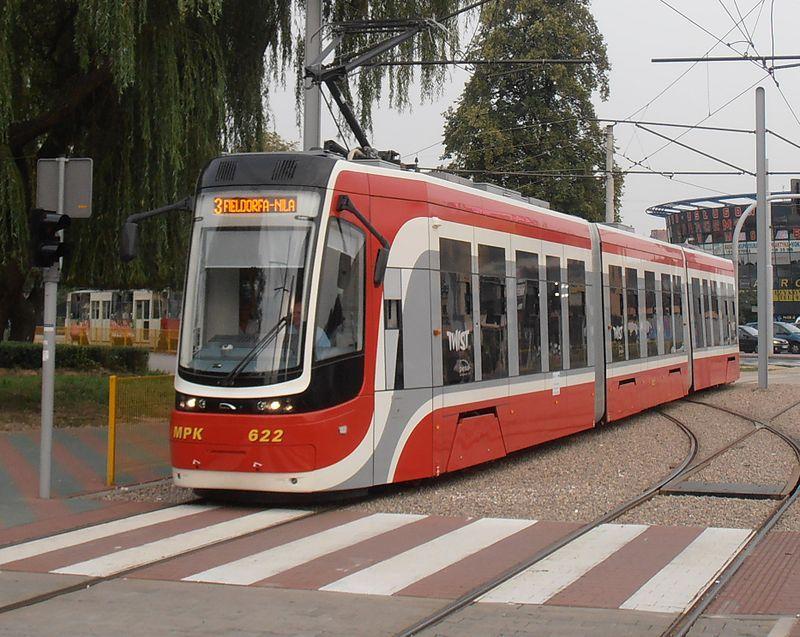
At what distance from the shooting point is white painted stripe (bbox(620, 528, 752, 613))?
22.9 ft

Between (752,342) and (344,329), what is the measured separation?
5051cm

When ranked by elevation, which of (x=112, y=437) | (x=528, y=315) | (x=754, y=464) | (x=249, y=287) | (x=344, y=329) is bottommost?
(x=754, y=464)

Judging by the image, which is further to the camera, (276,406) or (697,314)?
(697,314)

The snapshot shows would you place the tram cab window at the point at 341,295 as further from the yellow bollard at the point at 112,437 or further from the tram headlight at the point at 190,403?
the yellow bollard at the point at 112,437

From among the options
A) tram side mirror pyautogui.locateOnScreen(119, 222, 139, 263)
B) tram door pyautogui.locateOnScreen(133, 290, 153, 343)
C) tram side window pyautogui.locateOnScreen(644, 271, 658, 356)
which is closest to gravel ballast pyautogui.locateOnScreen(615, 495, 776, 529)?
tram side mirror pyautogui.locateOnScreen(119, 222, 139, 263)

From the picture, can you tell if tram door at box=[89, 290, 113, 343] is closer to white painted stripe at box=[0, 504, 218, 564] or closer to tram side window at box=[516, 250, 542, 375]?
tram side window at box=[516, 250, 542, 375]

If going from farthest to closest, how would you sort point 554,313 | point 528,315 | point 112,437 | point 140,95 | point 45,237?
point 140,95 → point 554,313 → point 528,315 → point 112,437 → point 45,237

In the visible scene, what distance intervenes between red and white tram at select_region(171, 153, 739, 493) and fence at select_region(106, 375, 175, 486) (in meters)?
2.39

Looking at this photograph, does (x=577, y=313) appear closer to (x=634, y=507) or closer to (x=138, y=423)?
(x=634, y=507)

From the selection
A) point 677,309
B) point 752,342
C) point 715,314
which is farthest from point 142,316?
point 677,309

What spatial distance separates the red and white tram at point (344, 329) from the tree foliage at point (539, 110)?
30418 millimetres

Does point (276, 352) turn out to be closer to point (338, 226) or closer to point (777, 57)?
point (338, 226)

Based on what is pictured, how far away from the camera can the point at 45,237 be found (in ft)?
37.6

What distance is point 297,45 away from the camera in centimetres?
1838
